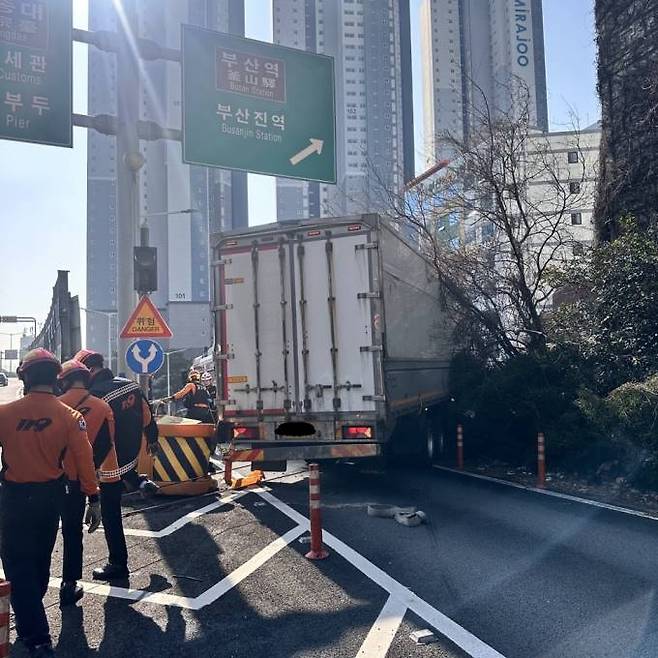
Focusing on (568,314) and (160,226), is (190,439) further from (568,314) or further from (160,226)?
(160,226)

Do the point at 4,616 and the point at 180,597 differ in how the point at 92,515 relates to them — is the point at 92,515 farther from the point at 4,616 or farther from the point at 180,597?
the point at 4,616

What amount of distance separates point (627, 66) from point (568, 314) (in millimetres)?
6403

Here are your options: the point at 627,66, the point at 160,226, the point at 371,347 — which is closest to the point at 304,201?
the point at 160,226

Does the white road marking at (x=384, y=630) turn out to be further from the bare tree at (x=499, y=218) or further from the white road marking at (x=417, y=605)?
the bare tree at (x=499, y=218)

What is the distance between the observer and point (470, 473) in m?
11.2

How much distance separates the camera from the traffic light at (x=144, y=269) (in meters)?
10.6

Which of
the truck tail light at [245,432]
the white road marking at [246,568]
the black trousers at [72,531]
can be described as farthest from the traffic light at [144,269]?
the black trousers at [72,531]

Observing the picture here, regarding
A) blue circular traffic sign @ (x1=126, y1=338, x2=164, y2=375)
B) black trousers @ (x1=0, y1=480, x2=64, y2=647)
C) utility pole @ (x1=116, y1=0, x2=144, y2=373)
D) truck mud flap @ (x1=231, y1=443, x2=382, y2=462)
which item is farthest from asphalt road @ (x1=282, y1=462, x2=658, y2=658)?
utility pole @ (x1=116, y1=0, x2=144, y2=373)

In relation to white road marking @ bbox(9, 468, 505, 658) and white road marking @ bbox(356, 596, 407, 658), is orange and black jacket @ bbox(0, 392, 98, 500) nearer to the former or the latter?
white road marking @ bbox(9, 468, 505, 658)

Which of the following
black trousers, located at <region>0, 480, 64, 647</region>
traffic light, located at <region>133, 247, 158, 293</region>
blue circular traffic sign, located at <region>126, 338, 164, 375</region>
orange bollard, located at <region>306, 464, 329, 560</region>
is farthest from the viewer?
traffic light, located at <region>133, 247, 158, 293</region>

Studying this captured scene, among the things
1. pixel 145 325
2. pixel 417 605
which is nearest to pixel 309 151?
pixel 145 325

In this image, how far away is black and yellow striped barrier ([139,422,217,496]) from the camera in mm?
9055

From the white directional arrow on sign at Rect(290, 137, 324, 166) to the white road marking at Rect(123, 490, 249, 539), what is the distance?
613 centimetres

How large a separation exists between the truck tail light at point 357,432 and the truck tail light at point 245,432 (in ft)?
4.14
